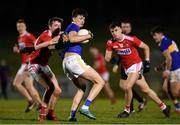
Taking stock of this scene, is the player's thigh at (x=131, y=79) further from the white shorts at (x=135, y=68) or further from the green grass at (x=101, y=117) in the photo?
the green grass at (x=101, y=117)

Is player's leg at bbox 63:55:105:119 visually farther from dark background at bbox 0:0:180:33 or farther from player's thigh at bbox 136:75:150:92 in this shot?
dark background at bbox 0:0:180:33

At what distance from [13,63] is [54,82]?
24.4 meters

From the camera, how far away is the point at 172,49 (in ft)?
61.0

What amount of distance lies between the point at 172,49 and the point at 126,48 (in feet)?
8.36

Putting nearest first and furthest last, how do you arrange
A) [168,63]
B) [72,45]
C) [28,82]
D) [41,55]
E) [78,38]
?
1. [78,38]
2. [72,45]
3. [41,55]
4. [168,63]
5. [28,82]

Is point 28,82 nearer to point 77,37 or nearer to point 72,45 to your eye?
point 72,45

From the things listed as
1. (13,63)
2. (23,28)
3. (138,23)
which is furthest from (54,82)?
(138,23)

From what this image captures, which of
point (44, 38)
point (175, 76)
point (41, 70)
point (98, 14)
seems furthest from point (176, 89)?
point (98, 14)

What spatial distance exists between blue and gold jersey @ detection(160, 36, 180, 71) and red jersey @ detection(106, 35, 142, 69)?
1707mm

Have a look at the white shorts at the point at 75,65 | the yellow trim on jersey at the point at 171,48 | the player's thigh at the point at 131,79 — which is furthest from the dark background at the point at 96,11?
the white shorts at the point at 75,65

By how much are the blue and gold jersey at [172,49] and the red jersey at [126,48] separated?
1707 millimetres

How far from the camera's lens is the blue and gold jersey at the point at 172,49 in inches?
712

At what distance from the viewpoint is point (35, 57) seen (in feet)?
50.3

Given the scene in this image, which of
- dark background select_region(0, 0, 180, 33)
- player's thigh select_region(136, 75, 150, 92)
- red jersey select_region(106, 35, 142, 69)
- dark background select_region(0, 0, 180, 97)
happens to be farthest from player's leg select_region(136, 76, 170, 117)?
dark background select_region(0, 0, 180, 33)
